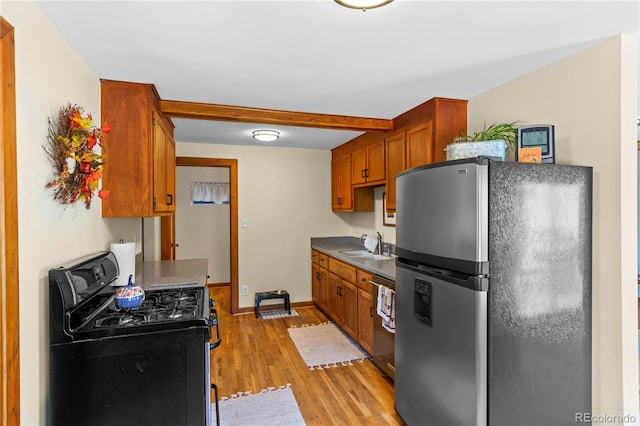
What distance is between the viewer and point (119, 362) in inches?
59.4

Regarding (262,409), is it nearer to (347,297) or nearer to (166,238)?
(347,297)

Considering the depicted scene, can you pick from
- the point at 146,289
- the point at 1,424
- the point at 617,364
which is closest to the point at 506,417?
the point at 617,364

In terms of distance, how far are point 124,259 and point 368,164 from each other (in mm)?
2525

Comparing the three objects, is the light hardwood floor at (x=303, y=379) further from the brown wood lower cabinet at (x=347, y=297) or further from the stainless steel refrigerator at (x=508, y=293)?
the stainless steel refrigerator at (x=508, y=293)

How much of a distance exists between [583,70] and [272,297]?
390cm

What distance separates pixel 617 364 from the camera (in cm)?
171

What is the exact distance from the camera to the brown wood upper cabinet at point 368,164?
3512 millimetres

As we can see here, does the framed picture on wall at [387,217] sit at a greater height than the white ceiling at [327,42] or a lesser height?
lesser

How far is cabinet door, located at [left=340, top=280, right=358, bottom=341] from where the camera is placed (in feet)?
11.3

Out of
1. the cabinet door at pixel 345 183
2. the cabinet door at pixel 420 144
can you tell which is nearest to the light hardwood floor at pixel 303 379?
the cabinet door at pixel 345 183

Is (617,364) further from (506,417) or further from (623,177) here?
(623,177)

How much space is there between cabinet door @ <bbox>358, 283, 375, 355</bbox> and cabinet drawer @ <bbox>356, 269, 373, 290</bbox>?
3 centimetres

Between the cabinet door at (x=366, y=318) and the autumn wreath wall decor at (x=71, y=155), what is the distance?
226cm

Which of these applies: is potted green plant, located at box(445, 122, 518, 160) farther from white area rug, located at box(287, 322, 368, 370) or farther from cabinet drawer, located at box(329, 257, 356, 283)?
white area rug, located at box(287, 322, 368, 370)
